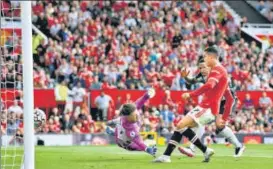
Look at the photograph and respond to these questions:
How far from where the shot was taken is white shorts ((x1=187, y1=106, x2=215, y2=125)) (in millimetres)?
17641

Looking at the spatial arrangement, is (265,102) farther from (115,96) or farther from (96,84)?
(96,84)

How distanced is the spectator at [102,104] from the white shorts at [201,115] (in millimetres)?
14599

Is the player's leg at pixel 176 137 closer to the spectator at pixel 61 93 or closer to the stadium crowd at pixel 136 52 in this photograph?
the stadium crowd at pixel 136 52

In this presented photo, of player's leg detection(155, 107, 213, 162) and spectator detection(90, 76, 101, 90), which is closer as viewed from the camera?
player's leg detection(155, 107, 213, 162)

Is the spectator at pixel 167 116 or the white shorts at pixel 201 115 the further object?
the spectator at pixel 167 116

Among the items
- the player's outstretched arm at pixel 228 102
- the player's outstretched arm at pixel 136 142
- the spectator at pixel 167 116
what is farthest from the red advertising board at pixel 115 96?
the player's outstretched arm at pixel 136 142

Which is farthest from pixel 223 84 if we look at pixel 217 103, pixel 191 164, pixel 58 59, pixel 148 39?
pixel 148 39

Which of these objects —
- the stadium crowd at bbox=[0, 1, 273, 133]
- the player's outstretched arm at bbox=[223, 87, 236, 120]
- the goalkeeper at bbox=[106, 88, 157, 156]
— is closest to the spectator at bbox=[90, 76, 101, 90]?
the stadium crowd at bbox=[0, 1, 273, 133]

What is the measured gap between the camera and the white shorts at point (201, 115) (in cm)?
1764

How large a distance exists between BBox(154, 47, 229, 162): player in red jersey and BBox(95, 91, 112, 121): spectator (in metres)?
14.3

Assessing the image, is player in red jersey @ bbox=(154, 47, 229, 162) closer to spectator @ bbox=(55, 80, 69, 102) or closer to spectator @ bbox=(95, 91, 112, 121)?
spectator @ bbox=(95, 91, 112, 121)

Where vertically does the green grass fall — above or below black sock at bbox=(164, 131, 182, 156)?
below

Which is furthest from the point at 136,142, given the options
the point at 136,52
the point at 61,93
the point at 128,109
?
the point at 136,52

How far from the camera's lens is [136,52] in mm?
36875
